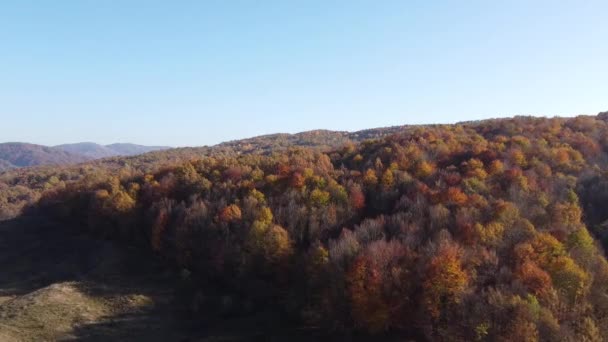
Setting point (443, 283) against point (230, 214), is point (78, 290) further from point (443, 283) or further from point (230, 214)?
point (443, 283)

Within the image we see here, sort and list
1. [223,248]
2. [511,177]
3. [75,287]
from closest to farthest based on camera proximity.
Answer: [75,287], [223,248], [511,177]

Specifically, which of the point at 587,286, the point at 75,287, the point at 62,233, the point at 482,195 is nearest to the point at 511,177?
the point at 482,195

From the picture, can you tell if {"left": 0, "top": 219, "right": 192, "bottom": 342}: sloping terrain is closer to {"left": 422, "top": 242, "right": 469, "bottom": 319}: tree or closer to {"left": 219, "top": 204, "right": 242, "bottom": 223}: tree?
{"left": 219, "top": 204, "right": 242, "bottom": 223}: tree

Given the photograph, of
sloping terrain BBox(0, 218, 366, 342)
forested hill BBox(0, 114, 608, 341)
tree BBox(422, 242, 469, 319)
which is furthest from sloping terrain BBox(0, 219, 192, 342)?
tree BBox(422, 242, 469, 319)

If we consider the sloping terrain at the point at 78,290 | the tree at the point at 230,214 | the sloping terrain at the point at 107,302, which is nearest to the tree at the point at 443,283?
the sloping terrain at the point at 107,302

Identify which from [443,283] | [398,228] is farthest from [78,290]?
[443,283]

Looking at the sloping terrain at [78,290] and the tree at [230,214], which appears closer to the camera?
the sloping terrain at [78,290]

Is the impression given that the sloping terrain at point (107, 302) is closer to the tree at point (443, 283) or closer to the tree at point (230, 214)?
the tree at point (230, 214)

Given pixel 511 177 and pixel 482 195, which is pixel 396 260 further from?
pixel 511 177
